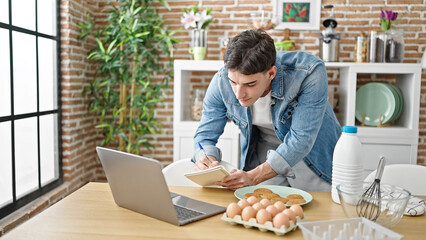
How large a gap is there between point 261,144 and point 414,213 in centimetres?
89

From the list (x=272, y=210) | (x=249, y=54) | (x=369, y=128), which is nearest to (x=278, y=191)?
(x=272, y=210)

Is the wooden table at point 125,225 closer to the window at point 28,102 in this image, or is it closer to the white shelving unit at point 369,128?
the window at point 28,102

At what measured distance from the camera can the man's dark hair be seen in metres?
1.66

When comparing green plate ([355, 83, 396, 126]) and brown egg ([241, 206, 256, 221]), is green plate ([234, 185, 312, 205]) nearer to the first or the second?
brown egg ([241, 206, 256, 221])

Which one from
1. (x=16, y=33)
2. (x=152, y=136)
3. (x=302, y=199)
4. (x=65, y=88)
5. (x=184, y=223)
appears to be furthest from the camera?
A: (x=152, y=136)

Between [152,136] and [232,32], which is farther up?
[232,32]

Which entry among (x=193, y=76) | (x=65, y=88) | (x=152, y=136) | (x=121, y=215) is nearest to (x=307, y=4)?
(x=193, y=76)

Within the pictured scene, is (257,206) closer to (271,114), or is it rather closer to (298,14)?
(271,114)

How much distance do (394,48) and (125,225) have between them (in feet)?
9.58

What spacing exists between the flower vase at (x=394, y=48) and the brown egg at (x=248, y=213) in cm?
266

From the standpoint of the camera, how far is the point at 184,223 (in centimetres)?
132

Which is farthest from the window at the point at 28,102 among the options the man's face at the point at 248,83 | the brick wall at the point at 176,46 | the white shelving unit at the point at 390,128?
the white shelving unit at the point at 390,128

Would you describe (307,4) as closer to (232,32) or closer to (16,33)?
(232,32)

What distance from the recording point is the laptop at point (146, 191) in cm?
128
